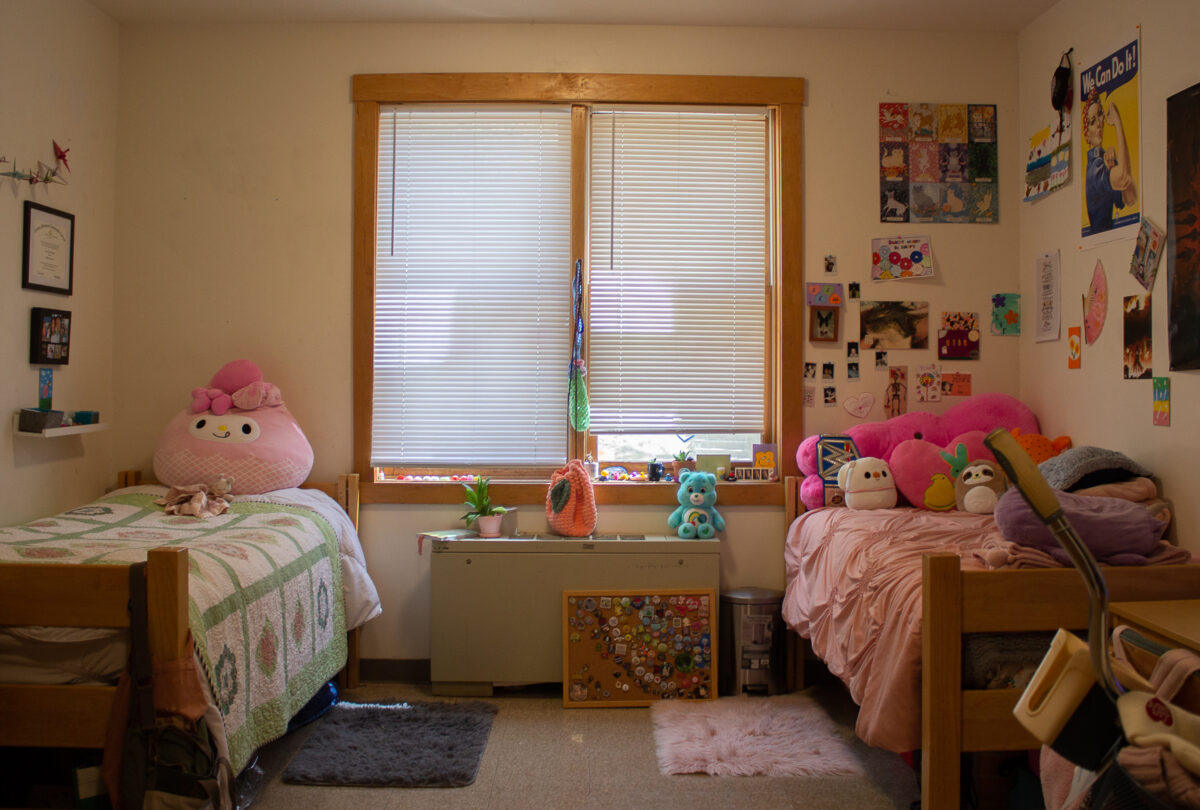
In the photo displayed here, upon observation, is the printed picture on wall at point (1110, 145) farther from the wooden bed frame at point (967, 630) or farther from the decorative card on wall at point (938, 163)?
the wooden bed frame at point (967, 630)

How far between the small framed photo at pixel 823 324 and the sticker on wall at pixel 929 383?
37 cm

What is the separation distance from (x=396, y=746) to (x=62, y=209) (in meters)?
2.20

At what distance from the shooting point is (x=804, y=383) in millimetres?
3221

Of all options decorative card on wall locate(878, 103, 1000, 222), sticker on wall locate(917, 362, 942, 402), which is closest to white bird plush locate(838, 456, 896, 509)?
sticker on wall locate(917, 362, 942, 402)

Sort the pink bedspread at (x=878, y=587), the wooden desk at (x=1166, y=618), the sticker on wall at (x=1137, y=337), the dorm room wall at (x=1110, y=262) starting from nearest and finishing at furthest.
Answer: the wooden desk at (x=1166, y=618), the pink bedspread at (x=878, y=587), the dorm room wall at (x=1110, y=262), the sticker on wall at (x=1137, y=337)

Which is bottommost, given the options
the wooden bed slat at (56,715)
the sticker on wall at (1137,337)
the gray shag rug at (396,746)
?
the gray shag rug at (396,746)

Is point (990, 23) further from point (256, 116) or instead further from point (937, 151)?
point (256, 116)

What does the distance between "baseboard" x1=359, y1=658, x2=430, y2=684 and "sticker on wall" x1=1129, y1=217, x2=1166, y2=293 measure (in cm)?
282

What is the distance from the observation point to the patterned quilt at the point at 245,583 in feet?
6.25

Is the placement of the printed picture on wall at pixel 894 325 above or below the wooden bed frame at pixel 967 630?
above

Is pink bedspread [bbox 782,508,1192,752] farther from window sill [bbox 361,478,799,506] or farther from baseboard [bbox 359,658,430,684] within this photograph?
baseboard [bbox 359,658,430,684]

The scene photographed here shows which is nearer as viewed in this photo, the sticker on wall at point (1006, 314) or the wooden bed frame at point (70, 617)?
the wooden bed frame at point (70, 617)

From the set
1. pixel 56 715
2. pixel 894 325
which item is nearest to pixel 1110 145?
pixel 894 325

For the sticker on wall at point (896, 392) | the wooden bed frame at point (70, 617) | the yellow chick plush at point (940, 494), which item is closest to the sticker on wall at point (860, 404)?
the sticker on wall at point (896, 392)
